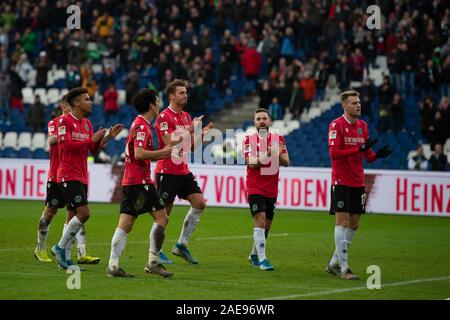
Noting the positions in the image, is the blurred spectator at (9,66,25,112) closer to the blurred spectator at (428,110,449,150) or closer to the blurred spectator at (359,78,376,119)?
the blurred spectator at (359,78,376,119)

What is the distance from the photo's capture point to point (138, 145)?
13211 millimetres

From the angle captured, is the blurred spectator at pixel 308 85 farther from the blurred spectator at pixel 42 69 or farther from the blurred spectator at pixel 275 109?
the blurred spectator at pixel 42 69

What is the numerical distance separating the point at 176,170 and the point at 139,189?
2.47 meters

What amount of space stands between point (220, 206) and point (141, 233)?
8.09 metres

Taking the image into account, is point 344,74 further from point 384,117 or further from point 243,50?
point 243,50

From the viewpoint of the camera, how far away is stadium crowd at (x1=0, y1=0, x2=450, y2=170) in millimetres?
31922

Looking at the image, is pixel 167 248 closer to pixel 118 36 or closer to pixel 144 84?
pixel 144 84

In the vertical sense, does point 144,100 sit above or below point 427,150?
below

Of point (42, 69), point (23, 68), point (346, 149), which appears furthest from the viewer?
point (23, 68)

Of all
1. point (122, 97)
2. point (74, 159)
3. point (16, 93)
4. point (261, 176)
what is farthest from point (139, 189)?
point (16, 93)

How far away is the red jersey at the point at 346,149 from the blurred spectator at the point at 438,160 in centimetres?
1468

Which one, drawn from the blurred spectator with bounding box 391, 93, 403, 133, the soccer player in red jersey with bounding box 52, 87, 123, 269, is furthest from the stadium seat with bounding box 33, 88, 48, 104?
the soccer player in red jersey with bounding box 52, 87, 123, 269

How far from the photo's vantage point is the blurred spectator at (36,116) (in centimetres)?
3578
